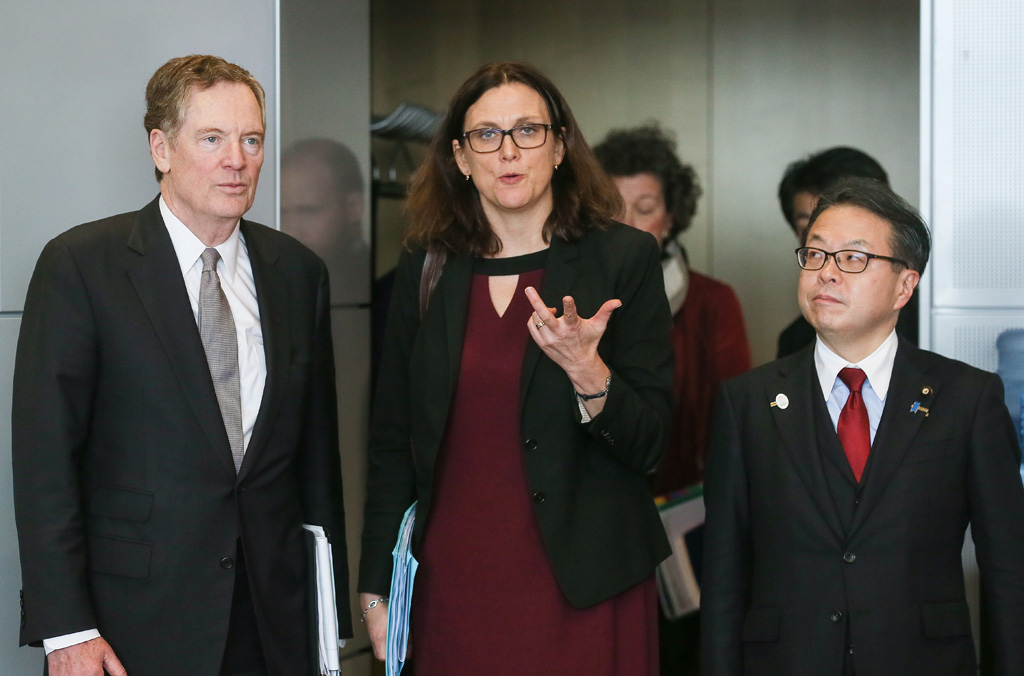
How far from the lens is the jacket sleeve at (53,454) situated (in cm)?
213

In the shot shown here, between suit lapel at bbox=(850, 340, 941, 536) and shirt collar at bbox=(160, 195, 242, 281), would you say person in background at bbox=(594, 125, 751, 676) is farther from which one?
shirt collar at bbox=(160, 195, 242, 281)

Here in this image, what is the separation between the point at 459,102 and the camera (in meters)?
2.69

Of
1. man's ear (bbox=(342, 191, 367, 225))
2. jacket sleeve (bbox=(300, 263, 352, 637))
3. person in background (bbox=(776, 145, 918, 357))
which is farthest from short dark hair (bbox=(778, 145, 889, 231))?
jacket sleeve (bbox=(300, 263, 352, 637))

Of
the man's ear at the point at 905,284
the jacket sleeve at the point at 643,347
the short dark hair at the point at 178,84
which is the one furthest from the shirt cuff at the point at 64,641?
the man's ear at the point at 905,284

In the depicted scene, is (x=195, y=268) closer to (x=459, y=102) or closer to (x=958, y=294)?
(x=459, y=102)

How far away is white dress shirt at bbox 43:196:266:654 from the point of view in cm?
236

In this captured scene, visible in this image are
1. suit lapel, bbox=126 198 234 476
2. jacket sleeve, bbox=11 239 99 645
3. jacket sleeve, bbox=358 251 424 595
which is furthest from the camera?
jacket sleeve, bbox=358 251 424 595

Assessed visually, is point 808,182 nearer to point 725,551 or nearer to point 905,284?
point 905,284

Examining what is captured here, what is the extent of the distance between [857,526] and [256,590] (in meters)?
1.33

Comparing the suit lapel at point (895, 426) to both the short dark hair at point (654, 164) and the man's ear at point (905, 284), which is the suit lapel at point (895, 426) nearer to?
the man's ear at point (905, 284)

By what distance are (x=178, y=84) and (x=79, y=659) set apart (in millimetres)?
1203

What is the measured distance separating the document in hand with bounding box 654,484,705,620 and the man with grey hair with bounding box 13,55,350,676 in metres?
1.86

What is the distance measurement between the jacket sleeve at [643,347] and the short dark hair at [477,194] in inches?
6.0

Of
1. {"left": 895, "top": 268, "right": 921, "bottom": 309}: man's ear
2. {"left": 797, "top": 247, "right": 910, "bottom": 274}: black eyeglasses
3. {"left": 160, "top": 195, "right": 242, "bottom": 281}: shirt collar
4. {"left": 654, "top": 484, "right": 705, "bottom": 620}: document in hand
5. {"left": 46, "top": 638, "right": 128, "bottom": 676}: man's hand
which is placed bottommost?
{"left": 654, "top": 484, "right": 705, "bottom": 620}: document in hand
